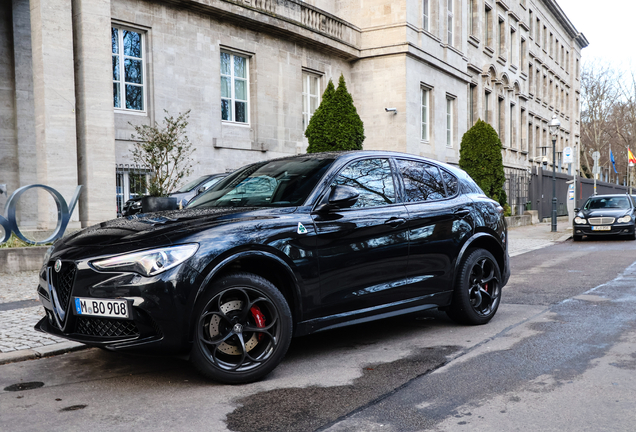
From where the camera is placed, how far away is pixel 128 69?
53.3ft

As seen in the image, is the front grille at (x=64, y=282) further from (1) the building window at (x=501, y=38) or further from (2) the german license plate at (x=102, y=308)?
(1) the building window at (x=501, y=38)

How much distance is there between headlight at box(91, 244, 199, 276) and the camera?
4.05 m

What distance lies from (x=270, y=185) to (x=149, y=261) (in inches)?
60.9

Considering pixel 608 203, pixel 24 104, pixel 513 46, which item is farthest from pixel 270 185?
pixel 513 46

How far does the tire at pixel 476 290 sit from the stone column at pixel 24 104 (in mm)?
12025

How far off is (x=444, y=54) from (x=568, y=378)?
25591 mm

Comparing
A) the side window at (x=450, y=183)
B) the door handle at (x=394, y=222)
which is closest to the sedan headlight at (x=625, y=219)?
the side window at (x=450, y=183)

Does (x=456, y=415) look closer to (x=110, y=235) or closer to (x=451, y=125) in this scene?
(x=110, y=235)

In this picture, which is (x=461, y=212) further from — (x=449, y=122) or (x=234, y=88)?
(x=449, y=122)

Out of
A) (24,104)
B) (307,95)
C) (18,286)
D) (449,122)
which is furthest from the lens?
(449,122)

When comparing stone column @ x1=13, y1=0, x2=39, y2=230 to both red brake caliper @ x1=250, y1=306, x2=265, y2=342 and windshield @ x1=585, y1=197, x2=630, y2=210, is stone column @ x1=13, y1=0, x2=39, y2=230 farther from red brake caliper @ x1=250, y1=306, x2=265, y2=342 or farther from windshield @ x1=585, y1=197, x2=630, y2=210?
windshield @ x1=585, y1=197, x2=630, y2=210

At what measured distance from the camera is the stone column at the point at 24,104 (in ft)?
49.3

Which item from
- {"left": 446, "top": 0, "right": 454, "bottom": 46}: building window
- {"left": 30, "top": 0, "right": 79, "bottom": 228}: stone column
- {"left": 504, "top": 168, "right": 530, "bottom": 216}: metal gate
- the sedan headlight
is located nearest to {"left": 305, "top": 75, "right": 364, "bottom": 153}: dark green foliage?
{"left": 30, "top": 0, "right": 79, "bottom": 228}: stone column

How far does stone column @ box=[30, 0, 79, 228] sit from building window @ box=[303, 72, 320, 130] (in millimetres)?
9815
